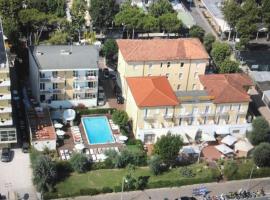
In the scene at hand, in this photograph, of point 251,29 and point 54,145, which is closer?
point 54,145

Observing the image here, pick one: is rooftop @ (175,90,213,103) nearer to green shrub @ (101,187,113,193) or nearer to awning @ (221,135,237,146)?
awning @ (221,135,237,146)

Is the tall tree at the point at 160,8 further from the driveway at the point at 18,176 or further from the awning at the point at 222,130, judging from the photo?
the driveway at the point at 18,176

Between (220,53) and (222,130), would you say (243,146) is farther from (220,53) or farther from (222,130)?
(220,53)

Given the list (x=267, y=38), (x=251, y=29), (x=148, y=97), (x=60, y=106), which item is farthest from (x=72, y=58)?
(x=267, y=38)

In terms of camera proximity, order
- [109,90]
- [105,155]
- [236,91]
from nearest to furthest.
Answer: [105,155] → [236,91] → [109,90]

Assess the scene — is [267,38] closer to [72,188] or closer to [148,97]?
[148,97]

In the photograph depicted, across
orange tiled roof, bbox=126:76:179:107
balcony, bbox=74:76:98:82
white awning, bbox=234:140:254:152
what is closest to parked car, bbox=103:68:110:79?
balcony, bbox=74:76:98:82
